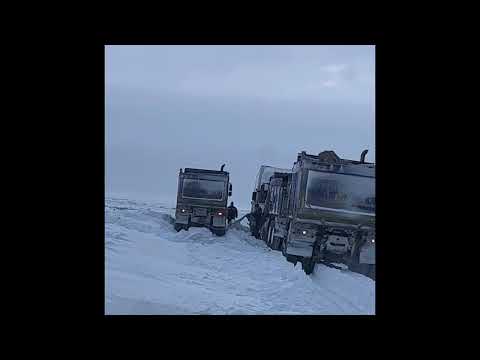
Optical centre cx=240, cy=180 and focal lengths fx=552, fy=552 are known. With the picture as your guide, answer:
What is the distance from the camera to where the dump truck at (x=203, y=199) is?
17.2 meters

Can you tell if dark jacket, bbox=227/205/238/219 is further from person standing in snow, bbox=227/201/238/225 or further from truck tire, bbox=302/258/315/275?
truck tire, bbox=302/258/315/275

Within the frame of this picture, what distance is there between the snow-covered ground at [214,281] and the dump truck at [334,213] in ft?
1.61

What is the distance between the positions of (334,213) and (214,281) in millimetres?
2834

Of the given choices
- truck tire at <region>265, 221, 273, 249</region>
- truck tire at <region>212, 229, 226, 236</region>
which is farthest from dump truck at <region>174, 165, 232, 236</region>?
truck tire at <region>265, 221, 273, 249</region>

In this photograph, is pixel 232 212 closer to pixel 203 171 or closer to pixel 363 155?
pixel 203 171

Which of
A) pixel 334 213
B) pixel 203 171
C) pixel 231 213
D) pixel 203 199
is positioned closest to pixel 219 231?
pixel 203 199

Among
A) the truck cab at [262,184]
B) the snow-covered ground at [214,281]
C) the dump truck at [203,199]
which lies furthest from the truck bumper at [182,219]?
the truck cab at [262,184]

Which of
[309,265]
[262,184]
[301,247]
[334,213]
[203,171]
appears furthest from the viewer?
[262,184]

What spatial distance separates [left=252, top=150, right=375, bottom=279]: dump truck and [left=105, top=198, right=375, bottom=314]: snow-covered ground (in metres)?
0.49

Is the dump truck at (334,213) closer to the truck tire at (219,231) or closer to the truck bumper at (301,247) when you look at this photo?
the truck bumper at (301,247)

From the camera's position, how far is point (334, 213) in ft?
37.2
